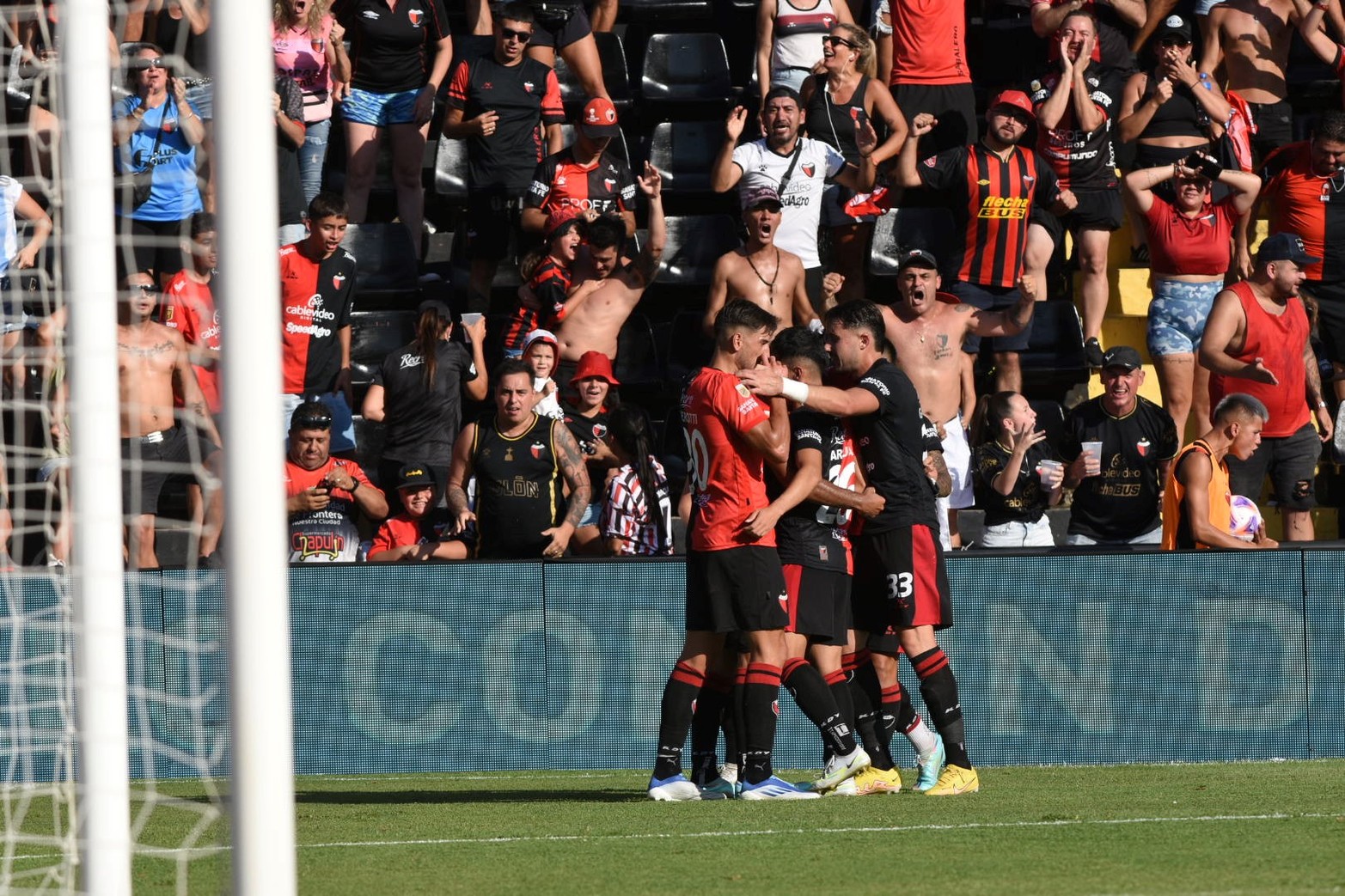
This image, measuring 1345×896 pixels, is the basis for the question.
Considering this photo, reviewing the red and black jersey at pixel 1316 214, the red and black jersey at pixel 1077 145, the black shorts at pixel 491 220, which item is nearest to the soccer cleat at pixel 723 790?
the black shorts at pixel 491 220

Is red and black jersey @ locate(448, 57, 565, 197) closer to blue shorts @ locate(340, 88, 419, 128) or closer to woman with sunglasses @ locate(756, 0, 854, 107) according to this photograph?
blue shorts @ locate(340, 88, 419, 128)

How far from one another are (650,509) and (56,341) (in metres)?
5.29

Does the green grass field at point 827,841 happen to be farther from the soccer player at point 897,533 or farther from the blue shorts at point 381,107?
the blue shorts at point 381,107

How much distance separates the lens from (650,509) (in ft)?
35.1

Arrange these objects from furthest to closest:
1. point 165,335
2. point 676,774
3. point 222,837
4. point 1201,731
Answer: point 1201,731 < point 165,335 < point 676,774 < point 222,837

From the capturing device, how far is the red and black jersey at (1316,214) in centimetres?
1269

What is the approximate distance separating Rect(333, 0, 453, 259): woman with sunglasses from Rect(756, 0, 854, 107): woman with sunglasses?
232cm

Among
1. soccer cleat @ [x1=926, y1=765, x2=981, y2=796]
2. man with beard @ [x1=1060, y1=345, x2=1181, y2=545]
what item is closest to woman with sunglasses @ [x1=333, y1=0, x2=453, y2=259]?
man with beard @ [x1=1060, y1=345, x2=1181, y2=545]

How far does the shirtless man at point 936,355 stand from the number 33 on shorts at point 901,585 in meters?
3.33

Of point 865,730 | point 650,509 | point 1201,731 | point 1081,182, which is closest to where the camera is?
point 865,730

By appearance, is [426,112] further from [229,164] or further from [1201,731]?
[229,164]

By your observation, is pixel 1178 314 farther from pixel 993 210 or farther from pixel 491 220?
pixel 491 220

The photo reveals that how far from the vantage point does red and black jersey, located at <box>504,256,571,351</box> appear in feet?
39.4

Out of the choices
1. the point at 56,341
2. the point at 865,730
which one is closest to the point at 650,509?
the point at 865,730
